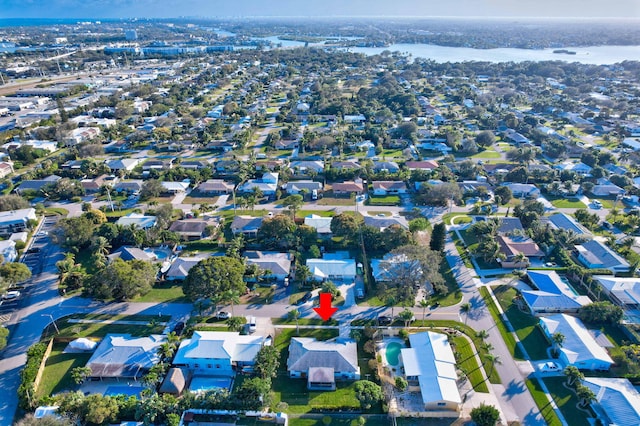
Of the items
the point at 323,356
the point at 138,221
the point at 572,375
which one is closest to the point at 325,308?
the point at 323,356

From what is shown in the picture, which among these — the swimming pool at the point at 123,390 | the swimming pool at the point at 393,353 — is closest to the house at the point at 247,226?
the swimming pool at the point at 123,390

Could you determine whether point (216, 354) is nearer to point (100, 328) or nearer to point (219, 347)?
point (219, 347)

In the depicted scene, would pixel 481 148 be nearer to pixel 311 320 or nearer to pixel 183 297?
pixel 311 320

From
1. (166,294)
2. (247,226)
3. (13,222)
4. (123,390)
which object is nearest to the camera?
(123,390)

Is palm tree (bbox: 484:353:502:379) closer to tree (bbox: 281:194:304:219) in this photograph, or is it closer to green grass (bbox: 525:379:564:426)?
A: green grass (bbox: 525:379:564:426)

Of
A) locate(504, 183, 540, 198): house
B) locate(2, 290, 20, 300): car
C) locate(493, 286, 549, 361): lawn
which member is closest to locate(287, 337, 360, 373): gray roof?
locate(493, 286, 549, 361): lawn

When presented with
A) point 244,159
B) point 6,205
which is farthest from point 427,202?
point 6,205

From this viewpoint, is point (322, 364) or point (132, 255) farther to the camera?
point (132, 255)

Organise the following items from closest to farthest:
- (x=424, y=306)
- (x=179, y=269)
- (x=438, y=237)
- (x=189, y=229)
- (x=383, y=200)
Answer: (x=424, y=306) < (x=179, y=269) < (x=438, y=237) < (x=189, y=229) < (x=383, y=200)

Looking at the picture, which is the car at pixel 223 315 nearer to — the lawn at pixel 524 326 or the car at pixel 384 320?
the car at pixel 384 320
